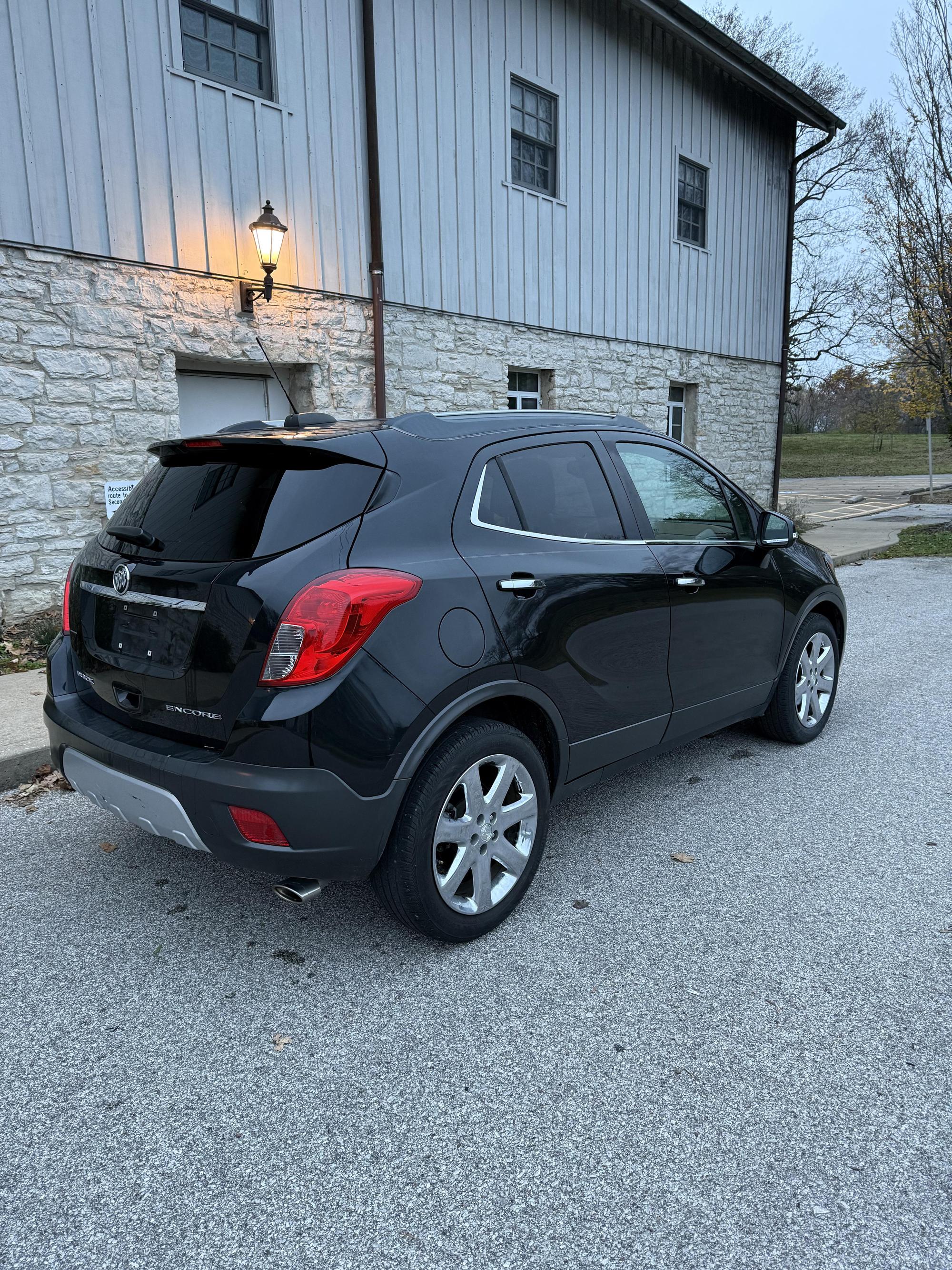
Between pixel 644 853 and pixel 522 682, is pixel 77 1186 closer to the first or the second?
pixel 522 682

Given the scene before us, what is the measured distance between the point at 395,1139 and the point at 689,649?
2369 millimetres

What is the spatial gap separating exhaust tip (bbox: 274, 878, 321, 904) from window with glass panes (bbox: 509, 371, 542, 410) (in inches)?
365

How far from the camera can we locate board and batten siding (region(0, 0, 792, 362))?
689 centimetres

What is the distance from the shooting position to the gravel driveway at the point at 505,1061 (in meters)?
1.86

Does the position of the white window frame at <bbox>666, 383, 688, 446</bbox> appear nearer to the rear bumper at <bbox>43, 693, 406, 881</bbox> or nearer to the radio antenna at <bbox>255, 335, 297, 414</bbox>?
the radio antenna at <bbox>255, 335, 297, 414</bbox>

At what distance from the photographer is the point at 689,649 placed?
3830mm

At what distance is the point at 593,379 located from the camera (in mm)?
12211

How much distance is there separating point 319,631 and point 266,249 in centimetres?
661

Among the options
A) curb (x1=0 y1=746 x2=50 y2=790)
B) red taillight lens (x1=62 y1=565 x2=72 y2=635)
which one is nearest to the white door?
curb (x1=0 y1=746 x2=50 y2=790)

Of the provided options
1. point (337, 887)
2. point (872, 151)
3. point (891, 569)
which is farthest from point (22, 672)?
point (872, 151)

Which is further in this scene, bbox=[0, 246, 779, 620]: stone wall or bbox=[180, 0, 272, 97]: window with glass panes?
bbox=[180, 0, 272, 97]: window with glass panes

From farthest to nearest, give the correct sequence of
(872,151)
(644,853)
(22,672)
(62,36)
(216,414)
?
(872,151) → (216,414) → (62,36) → (22,672) → (644,853)

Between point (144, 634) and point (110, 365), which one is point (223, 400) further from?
point (144, 634)

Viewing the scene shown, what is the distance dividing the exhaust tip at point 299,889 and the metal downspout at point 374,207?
22.1 ft
